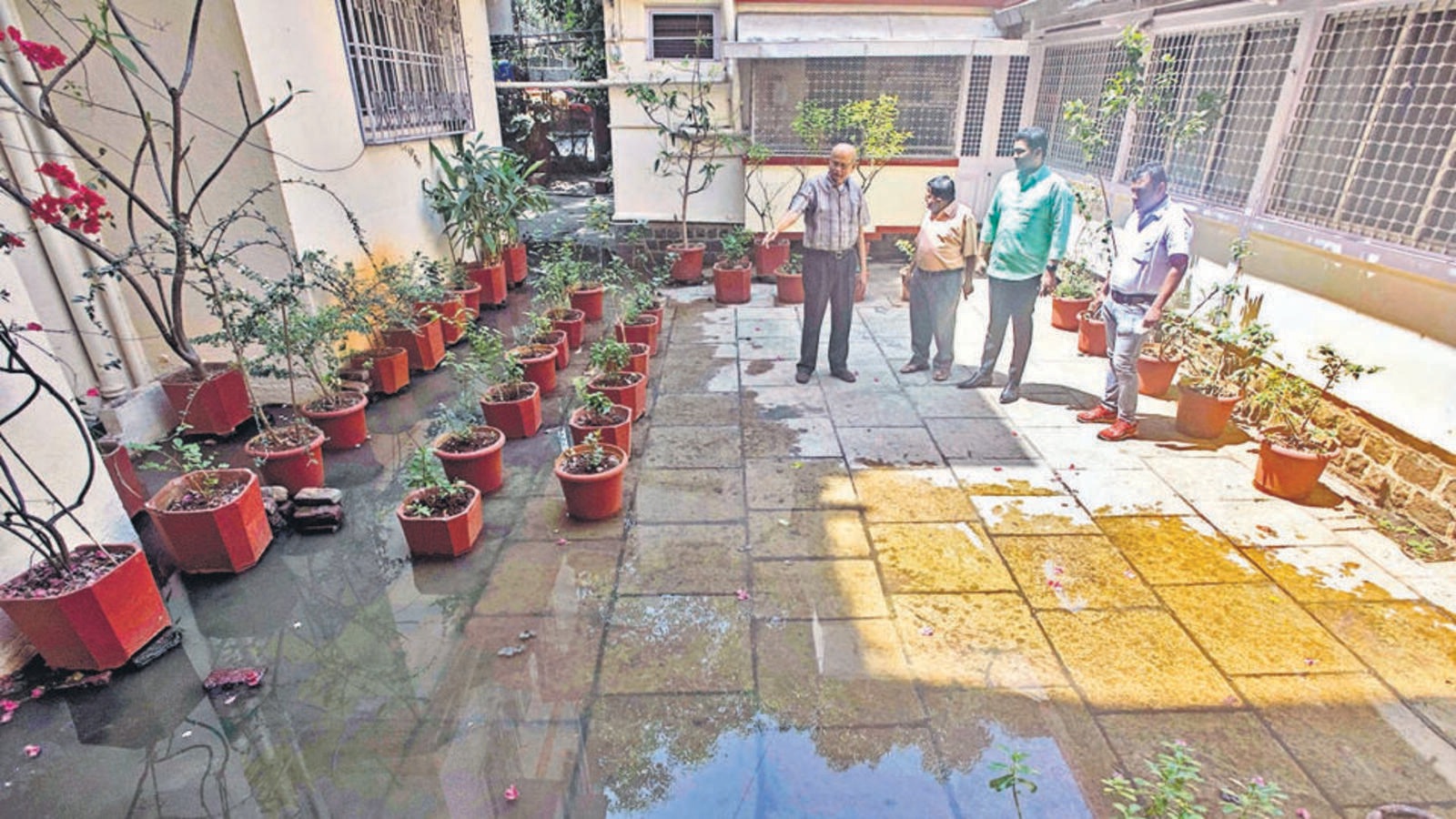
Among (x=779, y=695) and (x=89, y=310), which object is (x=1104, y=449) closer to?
(x=779, y=695)

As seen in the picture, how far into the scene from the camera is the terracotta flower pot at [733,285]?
661cm

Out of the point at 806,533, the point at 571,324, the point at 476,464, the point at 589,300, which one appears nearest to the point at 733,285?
the point at 589,300

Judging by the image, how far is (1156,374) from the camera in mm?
4527

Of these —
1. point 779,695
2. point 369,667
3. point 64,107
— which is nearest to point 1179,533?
point 779,695

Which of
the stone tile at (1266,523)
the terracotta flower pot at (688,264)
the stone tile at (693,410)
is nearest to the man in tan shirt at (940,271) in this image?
the stone tile at (693,410)

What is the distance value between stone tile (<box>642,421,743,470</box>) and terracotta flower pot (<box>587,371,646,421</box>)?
0.18m

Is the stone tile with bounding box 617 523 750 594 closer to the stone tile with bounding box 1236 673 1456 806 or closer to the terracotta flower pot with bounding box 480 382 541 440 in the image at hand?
the terracotta flower pot with bounding box 480 382 541 440

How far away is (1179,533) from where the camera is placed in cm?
315

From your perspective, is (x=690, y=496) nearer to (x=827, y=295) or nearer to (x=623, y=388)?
(x=623, y=388)

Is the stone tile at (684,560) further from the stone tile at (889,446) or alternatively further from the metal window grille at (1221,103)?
the metal window grille at (1221,103)

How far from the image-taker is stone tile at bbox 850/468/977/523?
10.9 feet

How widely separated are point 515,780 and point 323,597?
4.34 ft

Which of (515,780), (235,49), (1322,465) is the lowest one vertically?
(515,780)

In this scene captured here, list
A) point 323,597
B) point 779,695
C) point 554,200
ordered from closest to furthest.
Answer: point 779,695 → point 323,597 → point 554,200
